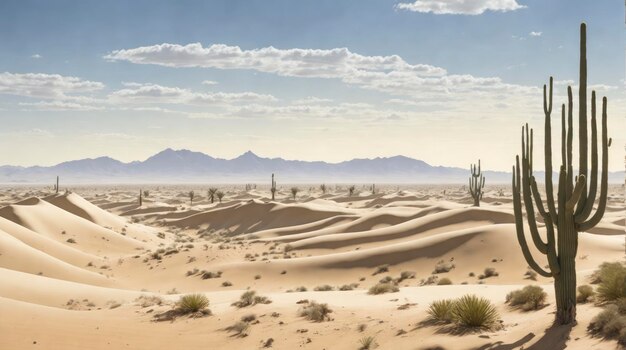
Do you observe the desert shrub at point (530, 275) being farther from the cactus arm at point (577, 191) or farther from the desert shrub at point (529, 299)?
the cactus arm at point (577, 191)

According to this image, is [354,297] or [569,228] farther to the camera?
[354,297]

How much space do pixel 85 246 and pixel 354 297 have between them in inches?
1254

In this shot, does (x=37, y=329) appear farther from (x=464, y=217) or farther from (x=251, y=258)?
(x=464, y=217)

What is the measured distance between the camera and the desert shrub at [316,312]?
15633 millimetres

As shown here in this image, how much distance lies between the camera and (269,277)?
31.6 m

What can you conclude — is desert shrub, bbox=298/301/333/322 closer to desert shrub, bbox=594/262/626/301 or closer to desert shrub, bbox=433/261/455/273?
desert shrub, bbox=594/262/626/301

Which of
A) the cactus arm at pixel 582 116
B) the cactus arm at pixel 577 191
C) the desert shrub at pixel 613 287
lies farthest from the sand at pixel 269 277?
the cactus arm at pixel 582 116

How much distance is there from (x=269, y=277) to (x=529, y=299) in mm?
18979

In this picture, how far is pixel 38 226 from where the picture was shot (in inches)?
1844

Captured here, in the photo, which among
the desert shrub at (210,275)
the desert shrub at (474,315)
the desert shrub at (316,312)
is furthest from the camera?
the desert shrub at (210,275)

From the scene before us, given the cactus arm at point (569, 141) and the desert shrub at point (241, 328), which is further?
the desert shrub at point (241, 328)

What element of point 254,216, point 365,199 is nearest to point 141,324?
point 254,216

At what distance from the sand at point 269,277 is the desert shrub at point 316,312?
0.23 m

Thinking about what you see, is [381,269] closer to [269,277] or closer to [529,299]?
[269,277]
